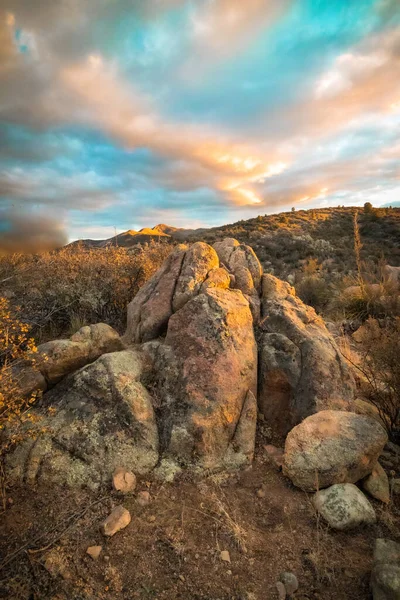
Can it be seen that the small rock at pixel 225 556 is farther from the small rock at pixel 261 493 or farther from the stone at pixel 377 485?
the stone at pixel 377 485

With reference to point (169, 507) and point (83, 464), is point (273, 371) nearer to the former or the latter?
point (169, 507)

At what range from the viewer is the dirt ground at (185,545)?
Answer: 8.53ft

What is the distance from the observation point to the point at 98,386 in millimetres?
4211

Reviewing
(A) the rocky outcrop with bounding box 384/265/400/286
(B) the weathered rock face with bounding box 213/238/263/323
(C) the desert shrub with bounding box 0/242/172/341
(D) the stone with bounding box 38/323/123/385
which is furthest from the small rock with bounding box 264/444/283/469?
(A) the rocky outcrop with bounding box 384/265/400/286

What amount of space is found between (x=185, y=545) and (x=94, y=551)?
0.81 metres

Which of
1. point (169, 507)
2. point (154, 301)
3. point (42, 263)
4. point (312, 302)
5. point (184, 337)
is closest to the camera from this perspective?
point (169, 507)

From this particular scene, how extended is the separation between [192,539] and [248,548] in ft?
1.73

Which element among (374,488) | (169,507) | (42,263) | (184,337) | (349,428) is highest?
(42,263)

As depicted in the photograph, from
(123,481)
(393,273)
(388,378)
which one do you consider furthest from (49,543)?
(393,273)

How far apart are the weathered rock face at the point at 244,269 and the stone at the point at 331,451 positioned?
2037mm

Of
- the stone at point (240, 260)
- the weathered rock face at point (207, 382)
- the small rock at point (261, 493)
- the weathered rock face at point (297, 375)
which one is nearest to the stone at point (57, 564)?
the weathered rock face at point (207, 382)

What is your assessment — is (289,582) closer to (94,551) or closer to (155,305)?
(94,551)

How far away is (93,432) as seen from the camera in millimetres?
3861

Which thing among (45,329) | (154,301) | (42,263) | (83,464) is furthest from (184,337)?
(42,263)
